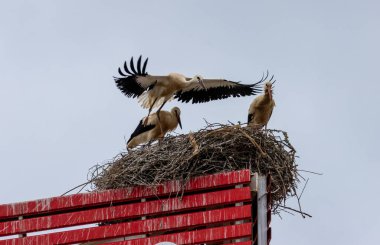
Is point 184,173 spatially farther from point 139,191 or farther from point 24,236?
point 24,236

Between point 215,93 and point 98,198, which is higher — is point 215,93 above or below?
above

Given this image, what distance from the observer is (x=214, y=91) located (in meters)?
18.0

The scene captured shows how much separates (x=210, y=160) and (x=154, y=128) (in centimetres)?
290

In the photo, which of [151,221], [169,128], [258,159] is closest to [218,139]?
[258,159]

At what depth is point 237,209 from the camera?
13695 millimetres

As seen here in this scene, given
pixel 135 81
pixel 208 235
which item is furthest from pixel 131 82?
pixel 208 235

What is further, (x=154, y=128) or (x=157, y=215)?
(x=154, y=128)

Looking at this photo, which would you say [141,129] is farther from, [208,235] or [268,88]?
[208,235]

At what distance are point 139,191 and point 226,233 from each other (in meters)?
1.49

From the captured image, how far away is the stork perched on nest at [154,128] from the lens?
17234 millimetres

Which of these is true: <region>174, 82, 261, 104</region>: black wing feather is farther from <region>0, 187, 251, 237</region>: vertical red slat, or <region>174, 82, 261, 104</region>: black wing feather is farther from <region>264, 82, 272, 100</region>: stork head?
<region>0, 187, 251, 237</region>: vertical red slat

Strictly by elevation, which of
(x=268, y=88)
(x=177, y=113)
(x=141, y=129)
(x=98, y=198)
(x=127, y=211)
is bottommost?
(x=127, y=211)

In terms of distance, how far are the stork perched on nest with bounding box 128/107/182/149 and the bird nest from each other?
6.31 ft

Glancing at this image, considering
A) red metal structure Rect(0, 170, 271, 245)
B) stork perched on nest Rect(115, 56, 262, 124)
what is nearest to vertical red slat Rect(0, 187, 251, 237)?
red metal structure Rect(0, 170, 271, 245)
